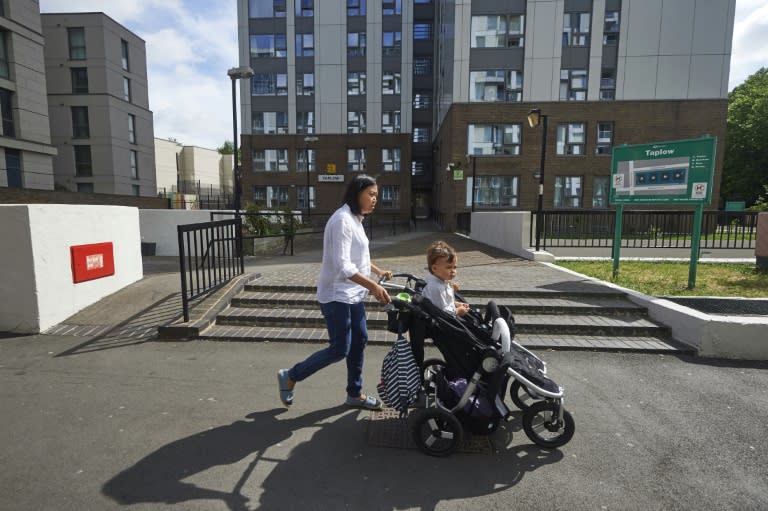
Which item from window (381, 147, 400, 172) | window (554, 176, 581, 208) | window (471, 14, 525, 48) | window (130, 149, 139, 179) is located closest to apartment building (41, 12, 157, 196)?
window (130, 149, 139, 179)

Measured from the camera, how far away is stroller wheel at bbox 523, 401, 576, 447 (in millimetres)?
2986

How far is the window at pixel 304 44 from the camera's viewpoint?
117 ft

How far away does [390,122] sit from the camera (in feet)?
121

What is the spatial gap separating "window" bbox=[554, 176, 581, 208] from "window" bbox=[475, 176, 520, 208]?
2.64 metres

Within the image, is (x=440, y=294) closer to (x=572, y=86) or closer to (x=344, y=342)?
(x=344, y=342)

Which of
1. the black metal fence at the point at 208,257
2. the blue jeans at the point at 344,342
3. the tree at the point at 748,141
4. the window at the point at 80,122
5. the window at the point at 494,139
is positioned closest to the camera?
the blue jeans at the point at 344,342

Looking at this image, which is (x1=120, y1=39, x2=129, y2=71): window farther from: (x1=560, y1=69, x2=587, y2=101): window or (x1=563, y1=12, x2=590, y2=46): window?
(x1=560, y1=69, x2=587, y2=101): window

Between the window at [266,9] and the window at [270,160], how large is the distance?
11592mm

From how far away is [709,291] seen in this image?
679 centimetres

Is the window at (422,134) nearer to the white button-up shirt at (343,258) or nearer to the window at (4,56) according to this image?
the window at (4,56)

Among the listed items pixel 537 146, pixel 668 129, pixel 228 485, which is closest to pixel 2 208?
pixel 228 485

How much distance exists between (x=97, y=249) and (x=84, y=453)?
445 centimetres

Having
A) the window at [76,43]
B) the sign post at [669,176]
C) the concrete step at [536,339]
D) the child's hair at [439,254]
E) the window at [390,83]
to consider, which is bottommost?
the concrete step at [536,339]

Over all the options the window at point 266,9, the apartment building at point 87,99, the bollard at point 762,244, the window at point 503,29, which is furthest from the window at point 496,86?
the apartment building at point 87,99
